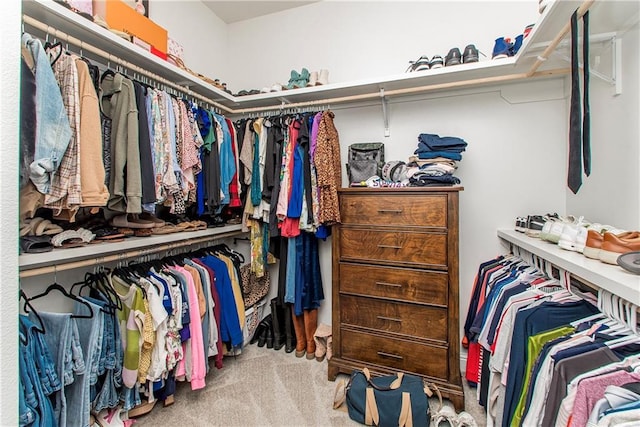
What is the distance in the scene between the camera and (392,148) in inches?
87.0

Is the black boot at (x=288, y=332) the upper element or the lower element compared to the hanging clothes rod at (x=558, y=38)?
lower

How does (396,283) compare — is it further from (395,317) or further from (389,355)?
(389,355)

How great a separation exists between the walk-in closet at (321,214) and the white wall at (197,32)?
2cm

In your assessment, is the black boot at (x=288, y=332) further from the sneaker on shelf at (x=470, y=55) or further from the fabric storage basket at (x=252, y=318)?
the sneaker on shelf at (x=470, y=55)

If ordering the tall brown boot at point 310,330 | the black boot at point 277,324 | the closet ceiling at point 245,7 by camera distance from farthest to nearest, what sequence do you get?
the closet ceiling at point 245,7 → the black boot at point 277,324 → the tall brown boot at point 310,330

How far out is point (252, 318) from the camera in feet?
7.80

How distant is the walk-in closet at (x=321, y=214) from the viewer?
3.43 feet

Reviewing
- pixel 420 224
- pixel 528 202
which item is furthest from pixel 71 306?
pixel 528 202

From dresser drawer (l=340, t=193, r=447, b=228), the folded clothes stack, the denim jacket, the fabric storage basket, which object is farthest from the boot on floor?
the denim jacket

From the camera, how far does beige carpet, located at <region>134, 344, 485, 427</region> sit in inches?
61.5

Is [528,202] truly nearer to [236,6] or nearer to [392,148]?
[392,148]

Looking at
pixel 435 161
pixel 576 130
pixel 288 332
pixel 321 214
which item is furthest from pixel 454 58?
pixel 288 332

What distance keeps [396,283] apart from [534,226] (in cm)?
83

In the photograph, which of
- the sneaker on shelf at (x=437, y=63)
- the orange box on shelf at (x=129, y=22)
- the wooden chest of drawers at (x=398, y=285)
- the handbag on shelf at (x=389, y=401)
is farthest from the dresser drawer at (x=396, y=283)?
the orange box on shelf at (x=129, y=22)
